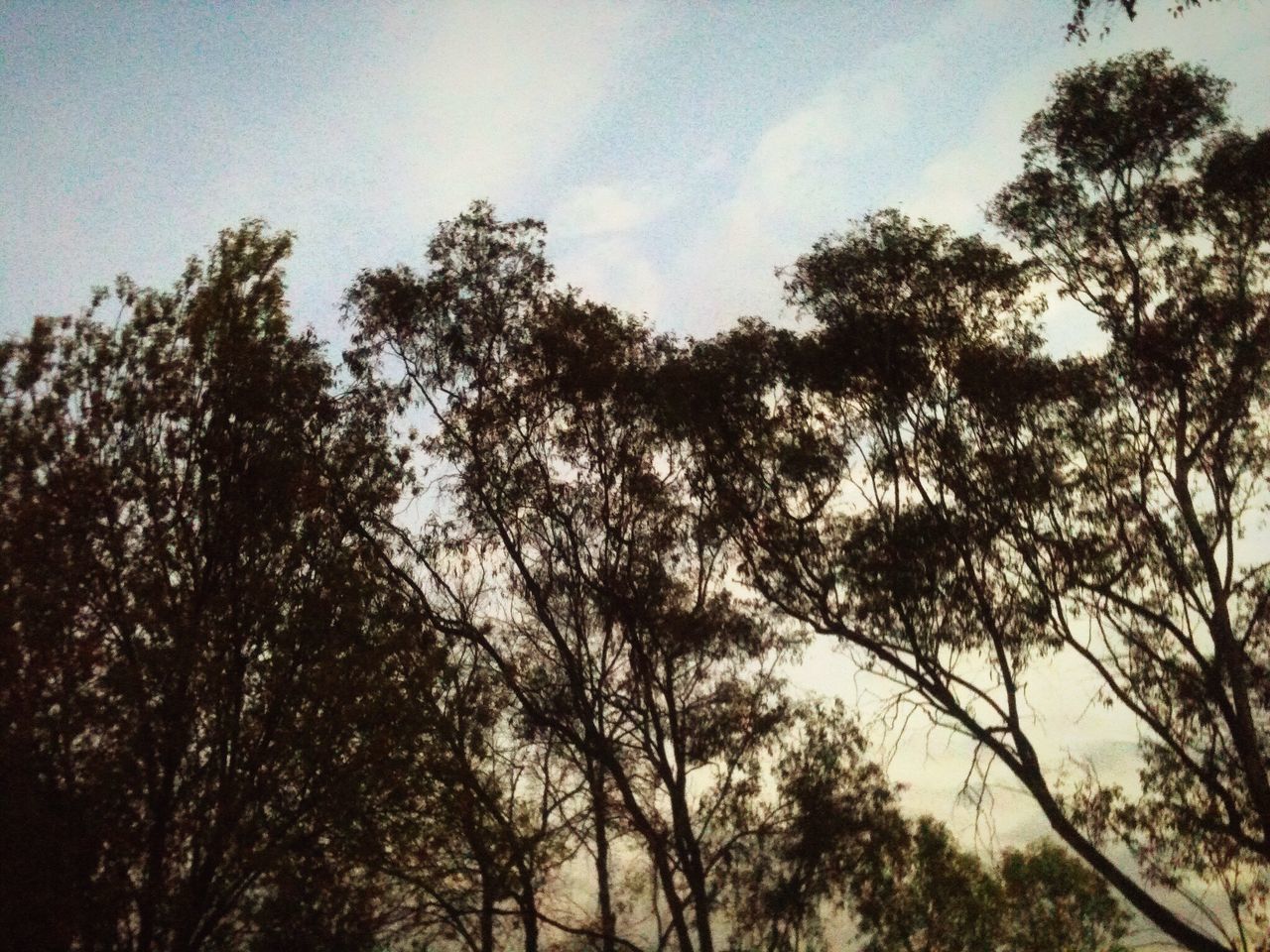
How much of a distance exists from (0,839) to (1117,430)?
62.1 ft

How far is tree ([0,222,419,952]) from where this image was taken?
9539 millimetres

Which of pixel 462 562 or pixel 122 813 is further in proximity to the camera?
pixel 462 562

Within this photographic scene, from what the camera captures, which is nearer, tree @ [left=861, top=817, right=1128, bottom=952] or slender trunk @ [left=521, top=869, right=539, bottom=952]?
slender trunk @ [left=521, top=869, right=539, bottom=952]

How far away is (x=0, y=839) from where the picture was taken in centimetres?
888

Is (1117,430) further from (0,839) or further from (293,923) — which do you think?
(0,839)

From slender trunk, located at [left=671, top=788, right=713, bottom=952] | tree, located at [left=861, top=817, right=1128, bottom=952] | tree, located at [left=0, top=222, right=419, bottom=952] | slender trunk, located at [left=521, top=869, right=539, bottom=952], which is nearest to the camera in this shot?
tree, located at [left=0, top=222, right=419, bottom=952]

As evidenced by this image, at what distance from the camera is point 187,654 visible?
10617 millimetres

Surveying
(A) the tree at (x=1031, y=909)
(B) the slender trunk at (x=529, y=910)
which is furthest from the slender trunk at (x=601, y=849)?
(A) the tree at (x=1031, y=909)

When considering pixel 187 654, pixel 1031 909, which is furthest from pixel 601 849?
pixel 1031 909

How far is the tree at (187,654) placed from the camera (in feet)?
31.3

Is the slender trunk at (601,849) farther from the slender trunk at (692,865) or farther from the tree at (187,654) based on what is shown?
the tree at (187,654)

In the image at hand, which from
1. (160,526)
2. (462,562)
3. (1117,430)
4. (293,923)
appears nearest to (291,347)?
(160,526)

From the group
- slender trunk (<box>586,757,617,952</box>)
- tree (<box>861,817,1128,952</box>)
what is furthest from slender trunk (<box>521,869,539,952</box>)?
tree (<box>861,817,1128,952</box>)

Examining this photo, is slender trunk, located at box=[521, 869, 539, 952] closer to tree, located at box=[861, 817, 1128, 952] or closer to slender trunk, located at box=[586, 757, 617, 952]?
slender trunk, located at box=[586, 757, 617, 952]
